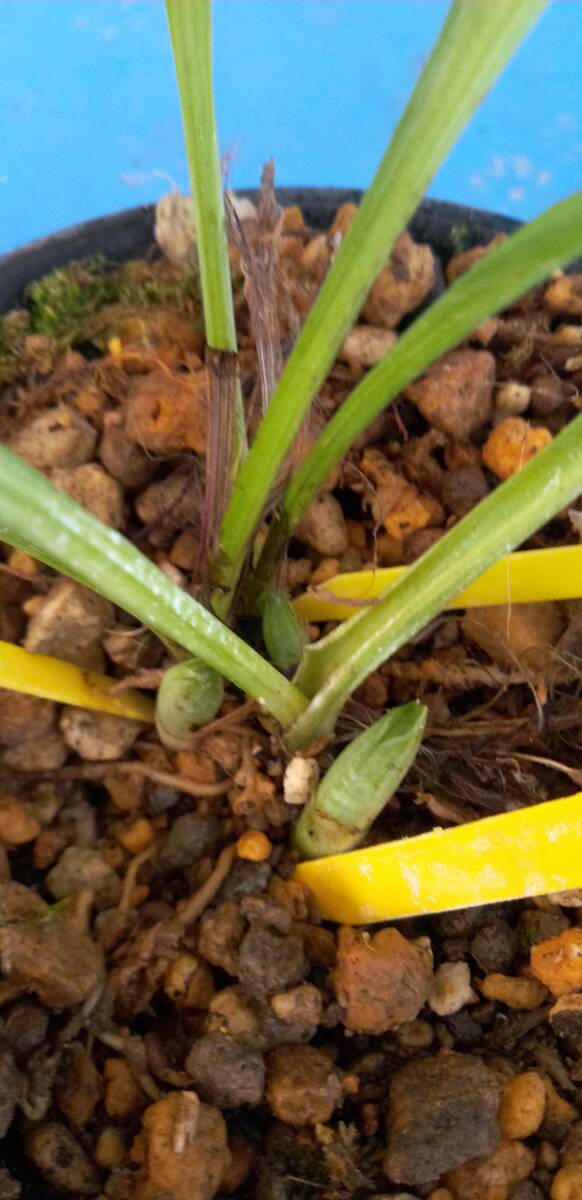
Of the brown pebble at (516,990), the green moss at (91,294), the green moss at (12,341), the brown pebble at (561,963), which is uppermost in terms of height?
the green moss at (91,294)

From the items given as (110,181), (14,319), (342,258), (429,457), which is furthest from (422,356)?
(110,181)

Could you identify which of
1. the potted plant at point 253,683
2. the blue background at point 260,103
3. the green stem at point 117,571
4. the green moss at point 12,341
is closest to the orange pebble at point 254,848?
the potted plant at point 253,683

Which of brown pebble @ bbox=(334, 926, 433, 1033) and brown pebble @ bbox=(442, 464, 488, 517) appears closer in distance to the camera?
brown pebble @ bbox=(334, 926, 433, 1033)

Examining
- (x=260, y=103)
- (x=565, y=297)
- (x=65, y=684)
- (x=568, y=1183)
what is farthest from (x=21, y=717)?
(x=260, y=103)

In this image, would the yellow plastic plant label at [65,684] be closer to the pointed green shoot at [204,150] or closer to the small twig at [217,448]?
the small twig at [217,448]

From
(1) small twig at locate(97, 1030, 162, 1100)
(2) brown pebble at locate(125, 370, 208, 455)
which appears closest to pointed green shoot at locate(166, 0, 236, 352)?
(2) brown pebble at locate(125, 370, 208, 455)

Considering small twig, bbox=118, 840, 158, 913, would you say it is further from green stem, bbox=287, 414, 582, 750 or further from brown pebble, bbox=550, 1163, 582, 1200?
brown pebble, bbox=550, 1163, 582, 1200
